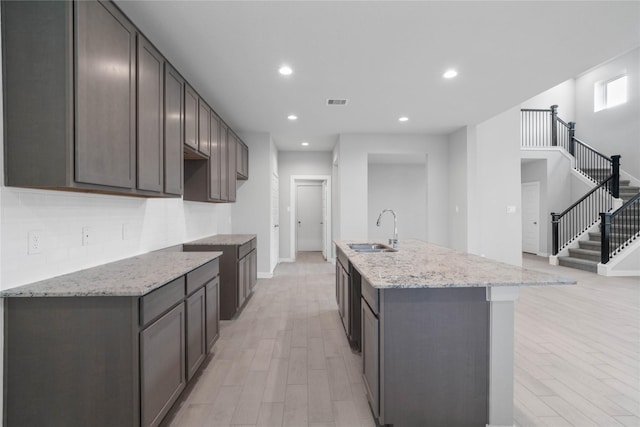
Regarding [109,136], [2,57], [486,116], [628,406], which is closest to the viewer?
[2,57]

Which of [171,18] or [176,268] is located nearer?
[176,268]

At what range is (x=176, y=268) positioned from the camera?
7.06ft

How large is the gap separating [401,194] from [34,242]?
842cm

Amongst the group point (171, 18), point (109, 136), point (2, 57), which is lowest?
point (109, 136)

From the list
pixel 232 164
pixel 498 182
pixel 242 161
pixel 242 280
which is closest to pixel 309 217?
pixel 242 161

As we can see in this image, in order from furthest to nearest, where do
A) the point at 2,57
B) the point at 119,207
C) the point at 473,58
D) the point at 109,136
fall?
the point at 473,58, the point at 119,207, the point at 109,136, the point at 2,57

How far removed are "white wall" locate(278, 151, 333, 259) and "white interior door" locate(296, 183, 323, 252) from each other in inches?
71.3

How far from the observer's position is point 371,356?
196cm

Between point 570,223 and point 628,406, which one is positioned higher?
point 570,223

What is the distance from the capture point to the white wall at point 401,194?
9.12 metres

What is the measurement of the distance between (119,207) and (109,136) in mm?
859

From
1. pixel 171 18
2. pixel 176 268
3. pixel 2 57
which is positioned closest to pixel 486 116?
pixel 171 18

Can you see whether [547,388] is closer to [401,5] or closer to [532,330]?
[532,330]

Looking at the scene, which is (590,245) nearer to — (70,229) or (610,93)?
(610,93)
